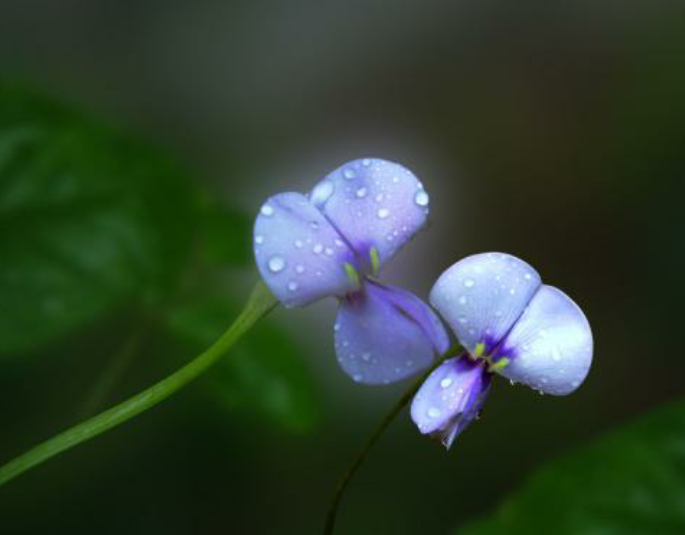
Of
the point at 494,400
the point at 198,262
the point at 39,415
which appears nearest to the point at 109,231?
the point at 198,262

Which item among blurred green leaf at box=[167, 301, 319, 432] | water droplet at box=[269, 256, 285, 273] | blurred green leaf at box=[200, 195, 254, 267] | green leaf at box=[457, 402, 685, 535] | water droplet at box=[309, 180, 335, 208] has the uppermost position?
water droplet at box=[309, 180, 335, 208]

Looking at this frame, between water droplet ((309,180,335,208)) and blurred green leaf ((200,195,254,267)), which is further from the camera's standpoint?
blurred green leaf ((200,195,254,267))

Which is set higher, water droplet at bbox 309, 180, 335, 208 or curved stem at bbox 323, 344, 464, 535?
water droplet at bbox 309, 180, 335, 208

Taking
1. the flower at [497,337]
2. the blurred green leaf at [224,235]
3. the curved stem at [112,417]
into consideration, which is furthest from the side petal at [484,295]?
the blurred green leaf at [224,235]

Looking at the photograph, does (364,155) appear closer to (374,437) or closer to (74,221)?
(74,221)

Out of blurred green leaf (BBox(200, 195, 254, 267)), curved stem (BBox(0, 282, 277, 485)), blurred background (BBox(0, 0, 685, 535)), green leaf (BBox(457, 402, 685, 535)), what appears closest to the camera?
curved stem (BBox(0, 282, 277, 485))

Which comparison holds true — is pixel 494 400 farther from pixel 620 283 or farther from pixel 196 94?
pixel 196 94

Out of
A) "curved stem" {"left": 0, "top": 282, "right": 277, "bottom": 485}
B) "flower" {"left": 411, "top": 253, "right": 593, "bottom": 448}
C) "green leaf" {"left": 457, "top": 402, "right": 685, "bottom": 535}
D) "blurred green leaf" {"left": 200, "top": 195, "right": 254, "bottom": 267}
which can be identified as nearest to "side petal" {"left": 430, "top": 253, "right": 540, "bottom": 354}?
"flower" {"left": 411, "top": 253, "right": 593, "bottom": 448}

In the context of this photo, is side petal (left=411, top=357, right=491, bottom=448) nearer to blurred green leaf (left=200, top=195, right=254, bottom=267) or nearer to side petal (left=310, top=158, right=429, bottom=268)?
side petal (left=310, top=158, right=429, bottom=268)
